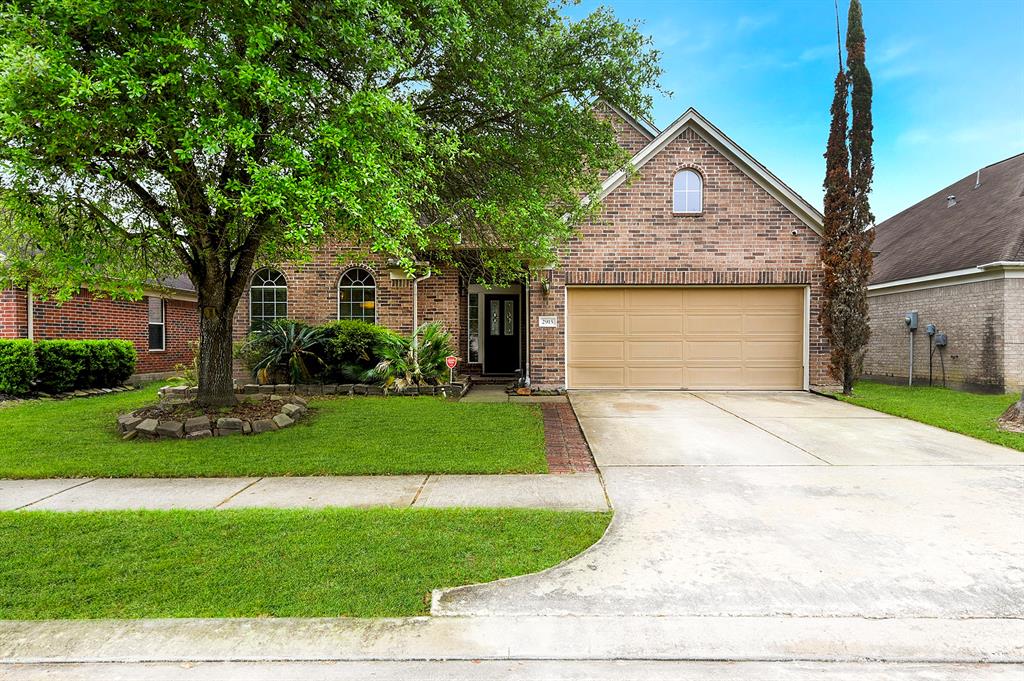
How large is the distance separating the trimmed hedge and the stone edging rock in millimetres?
4950

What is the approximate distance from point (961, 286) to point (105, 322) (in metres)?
21.0

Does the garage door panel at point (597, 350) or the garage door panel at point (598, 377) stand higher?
the garage door panel at point (597, 350)

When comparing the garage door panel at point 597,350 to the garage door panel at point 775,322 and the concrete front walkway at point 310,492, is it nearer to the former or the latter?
the garage door panel at point 775,322

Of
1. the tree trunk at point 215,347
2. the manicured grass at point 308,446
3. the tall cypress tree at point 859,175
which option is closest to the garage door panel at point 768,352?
the tall cypress tree at point 859,175

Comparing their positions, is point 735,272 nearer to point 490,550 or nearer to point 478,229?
point 478,229

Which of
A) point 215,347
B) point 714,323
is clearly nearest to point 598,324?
point 714,323

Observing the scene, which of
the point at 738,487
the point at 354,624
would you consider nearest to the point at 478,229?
the point at 738,487

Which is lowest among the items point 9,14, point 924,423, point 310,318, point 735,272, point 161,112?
point 924,423

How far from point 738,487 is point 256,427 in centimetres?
593

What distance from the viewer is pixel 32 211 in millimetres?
6203

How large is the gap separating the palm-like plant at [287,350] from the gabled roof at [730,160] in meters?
6.66

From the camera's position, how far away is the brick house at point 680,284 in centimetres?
1131

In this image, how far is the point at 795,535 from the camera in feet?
12.3

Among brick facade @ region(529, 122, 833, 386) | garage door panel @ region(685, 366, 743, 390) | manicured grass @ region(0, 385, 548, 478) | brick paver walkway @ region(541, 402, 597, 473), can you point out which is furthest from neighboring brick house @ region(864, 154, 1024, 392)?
manicured grass @ region(0, 385, 548, 478)
